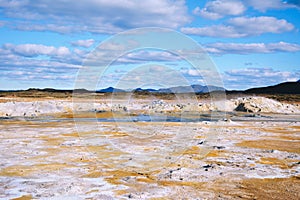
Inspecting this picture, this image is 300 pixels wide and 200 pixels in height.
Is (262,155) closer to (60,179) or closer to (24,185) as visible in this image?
(60,179)

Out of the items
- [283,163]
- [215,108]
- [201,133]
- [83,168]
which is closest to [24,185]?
[83,168]

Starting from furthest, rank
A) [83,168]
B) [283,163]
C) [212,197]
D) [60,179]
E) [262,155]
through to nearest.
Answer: [262,155]
[283,163]
[83,168]
[60,179]
[212,197]

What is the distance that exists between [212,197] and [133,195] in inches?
111

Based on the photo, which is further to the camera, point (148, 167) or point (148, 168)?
point (148, 167)

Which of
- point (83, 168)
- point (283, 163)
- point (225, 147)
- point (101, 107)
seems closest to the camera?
point (83, 168)

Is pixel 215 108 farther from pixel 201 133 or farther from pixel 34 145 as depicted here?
pixel 34 145

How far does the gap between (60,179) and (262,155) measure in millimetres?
11982

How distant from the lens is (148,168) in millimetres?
17938

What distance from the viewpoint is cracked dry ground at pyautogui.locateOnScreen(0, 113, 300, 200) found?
1367cm

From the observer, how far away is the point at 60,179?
50.8ft

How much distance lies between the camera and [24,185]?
14453mm

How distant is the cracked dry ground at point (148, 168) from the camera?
13667 mm

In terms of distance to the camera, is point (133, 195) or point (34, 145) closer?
point (133, 195)

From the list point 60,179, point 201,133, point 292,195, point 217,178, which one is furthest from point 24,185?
point 201,133
